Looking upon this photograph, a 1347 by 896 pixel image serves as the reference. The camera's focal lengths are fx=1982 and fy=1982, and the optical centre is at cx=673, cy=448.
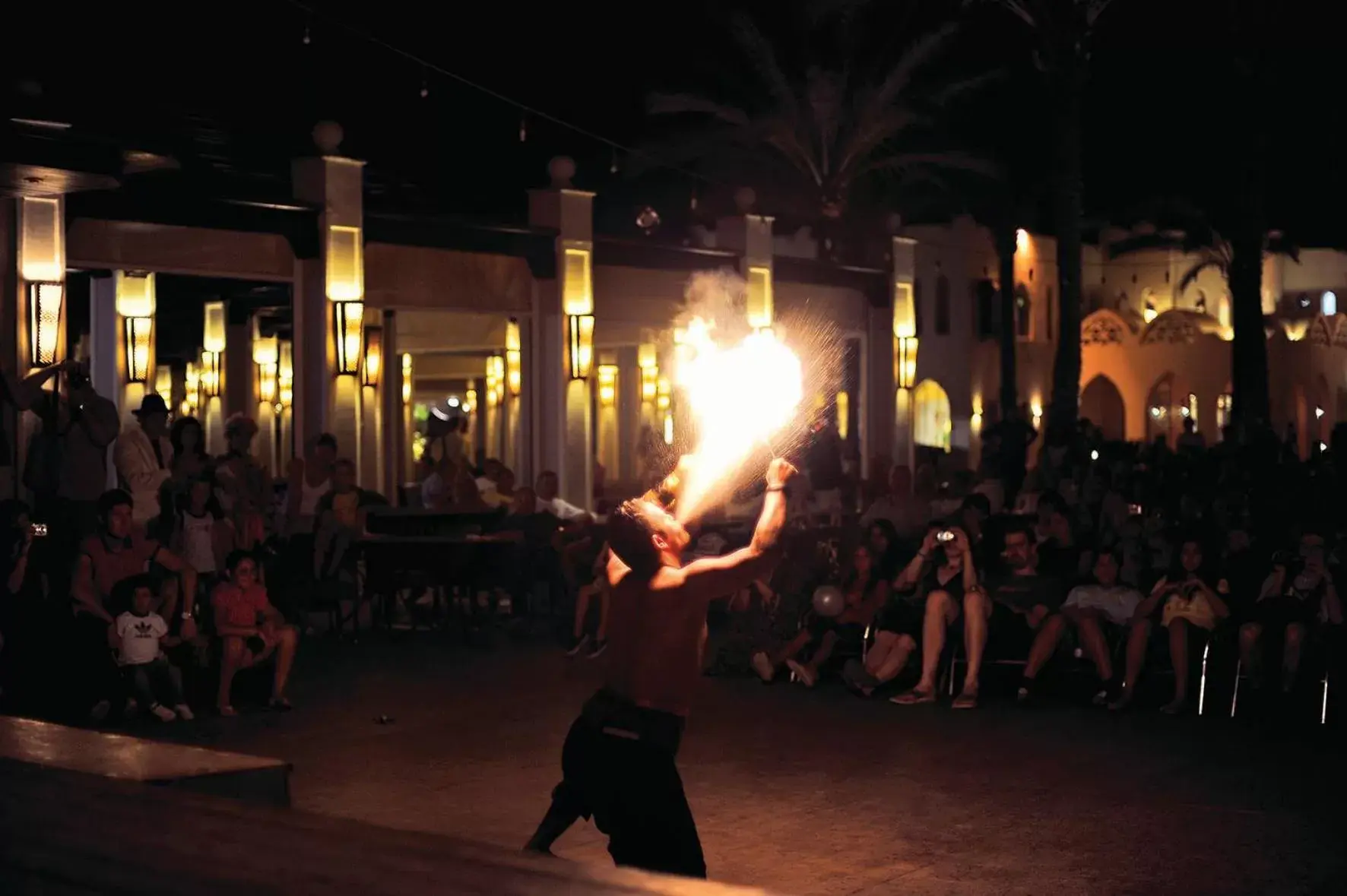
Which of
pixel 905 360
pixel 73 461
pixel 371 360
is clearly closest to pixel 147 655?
pixel 73 461

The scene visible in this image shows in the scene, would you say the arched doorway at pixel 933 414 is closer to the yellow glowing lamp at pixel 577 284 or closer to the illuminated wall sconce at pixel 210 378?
the illuminated wall sconce at pixel 210 378

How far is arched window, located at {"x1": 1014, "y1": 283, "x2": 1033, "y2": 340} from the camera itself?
5400cm

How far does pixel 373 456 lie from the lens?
1967 cm

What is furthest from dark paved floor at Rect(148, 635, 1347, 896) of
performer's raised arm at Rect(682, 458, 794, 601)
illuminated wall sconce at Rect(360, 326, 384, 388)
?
illuminated wall sconce at Rect(360, 326, 384, 388)

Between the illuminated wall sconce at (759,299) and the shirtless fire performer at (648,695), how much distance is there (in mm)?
18148

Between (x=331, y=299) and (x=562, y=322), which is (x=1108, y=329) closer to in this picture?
(x=562, y=322)

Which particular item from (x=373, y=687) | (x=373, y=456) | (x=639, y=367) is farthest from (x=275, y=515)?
(x=639, y=367)

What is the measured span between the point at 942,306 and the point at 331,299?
3259 centimetres

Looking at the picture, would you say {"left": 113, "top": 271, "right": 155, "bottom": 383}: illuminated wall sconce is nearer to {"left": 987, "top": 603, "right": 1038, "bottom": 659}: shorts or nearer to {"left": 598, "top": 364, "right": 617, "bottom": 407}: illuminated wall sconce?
{"left": 987, "top": 603, "right": 1038, "bottom": 659}: shorts

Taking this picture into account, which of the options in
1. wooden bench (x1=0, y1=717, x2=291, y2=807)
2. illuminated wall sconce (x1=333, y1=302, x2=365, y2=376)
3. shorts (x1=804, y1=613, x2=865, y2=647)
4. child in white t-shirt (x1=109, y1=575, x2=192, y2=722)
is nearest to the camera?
wooden bench (x1=0, y1=717, x2=291, y2=807)

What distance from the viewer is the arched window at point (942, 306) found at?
162ft

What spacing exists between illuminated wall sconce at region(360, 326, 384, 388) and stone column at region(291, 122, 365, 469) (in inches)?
18.9

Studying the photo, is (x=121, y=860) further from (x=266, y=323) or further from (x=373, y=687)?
(x=266, y=323)

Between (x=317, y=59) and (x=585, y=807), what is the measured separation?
22.5 m
